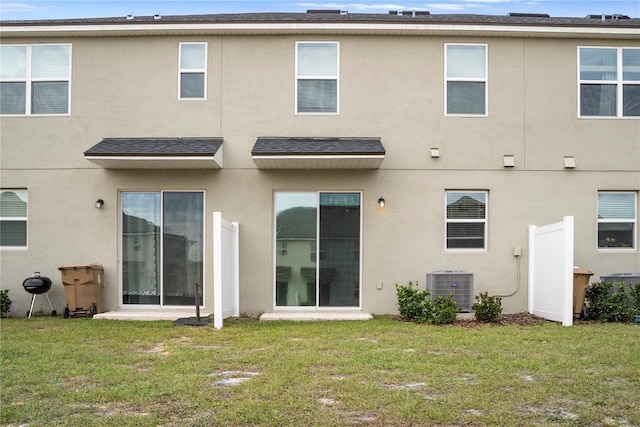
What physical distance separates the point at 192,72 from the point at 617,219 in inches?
363

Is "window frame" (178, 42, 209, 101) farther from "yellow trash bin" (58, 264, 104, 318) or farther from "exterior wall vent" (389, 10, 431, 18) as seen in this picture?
"exterior wall vent" (389, 10, 431, 18)

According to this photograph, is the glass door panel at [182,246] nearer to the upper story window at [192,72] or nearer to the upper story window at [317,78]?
the upper story window at [192,72]

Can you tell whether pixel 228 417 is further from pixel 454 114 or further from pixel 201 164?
pixel 454 114

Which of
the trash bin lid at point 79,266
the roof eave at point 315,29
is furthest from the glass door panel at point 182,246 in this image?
the roof eave at point 315,29

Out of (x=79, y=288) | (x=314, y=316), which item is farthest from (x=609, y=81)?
(x=79, y=288)

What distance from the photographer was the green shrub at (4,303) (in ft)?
40.4

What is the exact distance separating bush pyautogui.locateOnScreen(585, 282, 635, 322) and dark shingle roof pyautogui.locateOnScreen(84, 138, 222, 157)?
24.9ft

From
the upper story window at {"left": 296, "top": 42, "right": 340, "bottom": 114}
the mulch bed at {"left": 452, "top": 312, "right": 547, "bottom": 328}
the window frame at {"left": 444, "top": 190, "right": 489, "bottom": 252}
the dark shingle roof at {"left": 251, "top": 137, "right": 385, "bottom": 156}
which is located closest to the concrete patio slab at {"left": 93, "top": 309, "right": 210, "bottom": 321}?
the dark shingle roof at {"left": 251, "top": 137, "right": 385, "bottom": 156}

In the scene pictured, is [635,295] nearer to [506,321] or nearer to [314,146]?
[506,321]

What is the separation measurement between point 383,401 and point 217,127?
818cm

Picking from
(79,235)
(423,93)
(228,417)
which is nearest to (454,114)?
(423,93)

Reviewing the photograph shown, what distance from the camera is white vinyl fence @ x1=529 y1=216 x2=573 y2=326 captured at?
11.1 m

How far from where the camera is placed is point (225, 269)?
1161 centimetres

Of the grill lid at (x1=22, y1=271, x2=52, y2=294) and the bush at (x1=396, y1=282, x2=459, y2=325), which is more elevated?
the grill lid at (x1=22, y1=271, x2=52, y2=294)
